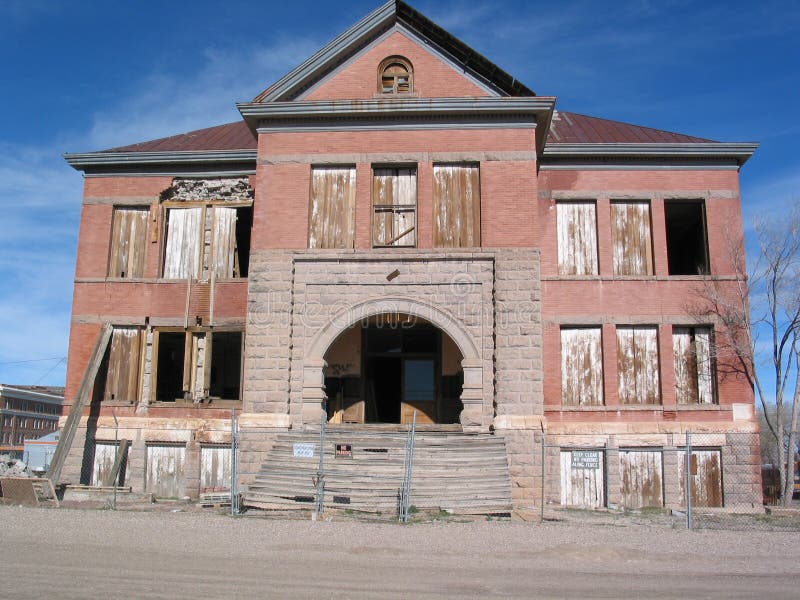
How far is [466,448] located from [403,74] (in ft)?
33.6

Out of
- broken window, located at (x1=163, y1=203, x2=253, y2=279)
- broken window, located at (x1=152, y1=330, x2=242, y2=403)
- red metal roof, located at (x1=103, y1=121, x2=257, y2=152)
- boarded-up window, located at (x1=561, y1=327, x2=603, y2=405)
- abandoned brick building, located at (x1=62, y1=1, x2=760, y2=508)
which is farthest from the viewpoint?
red metal roof, located at (x1=103, y1=121, x2=257, y2=152)

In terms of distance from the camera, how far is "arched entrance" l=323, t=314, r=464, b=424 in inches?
851

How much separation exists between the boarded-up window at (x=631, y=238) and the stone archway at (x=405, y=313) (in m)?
6.14

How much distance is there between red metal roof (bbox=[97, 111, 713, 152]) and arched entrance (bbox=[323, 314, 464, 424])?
7.12 metres

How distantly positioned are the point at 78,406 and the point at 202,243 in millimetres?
5945

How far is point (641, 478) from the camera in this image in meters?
21.1

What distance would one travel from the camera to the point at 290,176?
20297 mm

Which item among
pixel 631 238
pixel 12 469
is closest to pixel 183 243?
pixel 12 469

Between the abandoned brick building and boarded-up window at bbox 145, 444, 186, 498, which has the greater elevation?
the abandoned brick building

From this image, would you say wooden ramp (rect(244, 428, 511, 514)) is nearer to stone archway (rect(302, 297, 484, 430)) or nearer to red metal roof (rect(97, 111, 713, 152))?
stone archway (rect(302, 297, 484, 430))

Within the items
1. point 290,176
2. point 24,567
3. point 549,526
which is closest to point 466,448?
point 549,526

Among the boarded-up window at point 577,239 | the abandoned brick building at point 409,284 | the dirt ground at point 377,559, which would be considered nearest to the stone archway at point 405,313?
the abandoned brick building at point 409,284

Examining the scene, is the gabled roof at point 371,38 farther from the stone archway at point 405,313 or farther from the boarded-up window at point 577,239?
the stone archway at point 405,313

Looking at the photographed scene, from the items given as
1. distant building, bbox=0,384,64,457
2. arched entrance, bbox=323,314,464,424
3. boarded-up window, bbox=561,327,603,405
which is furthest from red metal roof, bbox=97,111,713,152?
distant building, bbox=0,384,64,457
